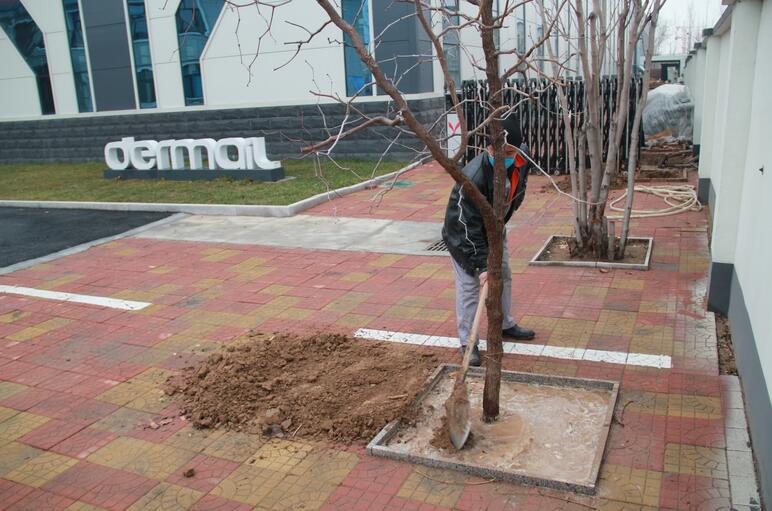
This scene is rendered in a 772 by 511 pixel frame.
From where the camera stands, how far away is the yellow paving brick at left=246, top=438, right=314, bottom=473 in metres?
4.14

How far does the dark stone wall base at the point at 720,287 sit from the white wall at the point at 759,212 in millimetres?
247

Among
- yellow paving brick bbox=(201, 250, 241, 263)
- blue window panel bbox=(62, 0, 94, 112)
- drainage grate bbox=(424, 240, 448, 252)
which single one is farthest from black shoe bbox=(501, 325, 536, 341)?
blue window panel bbox=(62, 0, 94, 112)

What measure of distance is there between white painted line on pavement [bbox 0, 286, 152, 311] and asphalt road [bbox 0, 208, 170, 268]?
1582mm

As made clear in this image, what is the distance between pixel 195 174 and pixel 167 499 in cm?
1240

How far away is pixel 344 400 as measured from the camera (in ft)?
15.8

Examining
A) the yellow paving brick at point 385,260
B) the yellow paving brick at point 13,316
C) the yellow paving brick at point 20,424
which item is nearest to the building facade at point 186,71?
the yellow paving brick at point 385,260

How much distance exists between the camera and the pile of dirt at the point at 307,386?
4555mm

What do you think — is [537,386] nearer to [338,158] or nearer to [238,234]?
[238,234]

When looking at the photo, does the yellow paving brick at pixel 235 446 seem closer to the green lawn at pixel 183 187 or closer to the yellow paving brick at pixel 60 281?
the yellow paving brick at pixel 60 281

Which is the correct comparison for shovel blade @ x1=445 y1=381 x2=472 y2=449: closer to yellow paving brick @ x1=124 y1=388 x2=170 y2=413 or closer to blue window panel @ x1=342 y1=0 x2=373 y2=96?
yellow paving brick @ x1=124 y1=388 x2=170 y2=413

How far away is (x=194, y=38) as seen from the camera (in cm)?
1847

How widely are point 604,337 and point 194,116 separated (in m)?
15.6

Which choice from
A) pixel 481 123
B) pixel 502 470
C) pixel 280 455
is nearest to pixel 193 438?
pixel 280 455

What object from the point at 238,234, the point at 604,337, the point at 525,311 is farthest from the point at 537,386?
the point at 238,234
